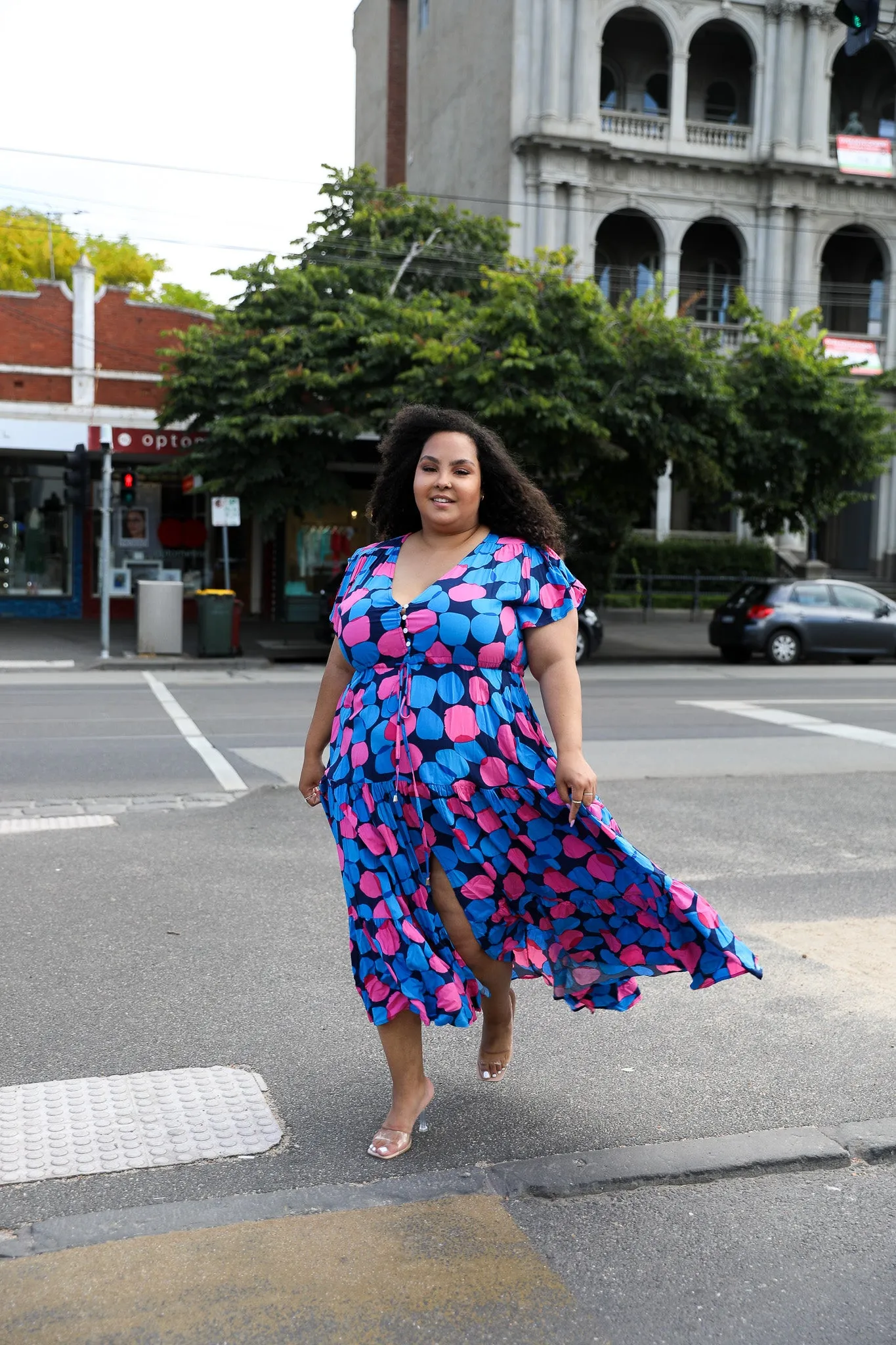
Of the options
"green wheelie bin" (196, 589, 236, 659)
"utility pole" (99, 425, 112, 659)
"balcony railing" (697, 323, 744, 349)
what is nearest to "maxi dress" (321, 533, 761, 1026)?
"utility pole" (99, 425, 112, 659)

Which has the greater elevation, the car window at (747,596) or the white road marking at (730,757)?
the car window at (747,596)

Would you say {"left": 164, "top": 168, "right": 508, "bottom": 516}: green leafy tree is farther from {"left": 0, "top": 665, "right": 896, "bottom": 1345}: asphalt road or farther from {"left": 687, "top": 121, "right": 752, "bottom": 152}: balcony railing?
{"left": 687, "top": 121, "right": 752, "bottom": 152}: balcony railing

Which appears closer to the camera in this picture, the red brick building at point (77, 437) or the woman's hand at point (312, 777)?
the woman's hand at point (312, 777)

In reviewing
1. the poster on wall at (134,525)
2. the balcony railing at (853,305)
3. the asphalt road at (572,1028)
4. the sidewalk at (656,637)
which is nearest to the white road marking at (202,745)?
the asphalt road at (572,1028)

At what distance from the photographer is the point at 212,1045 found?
4234 millimetres

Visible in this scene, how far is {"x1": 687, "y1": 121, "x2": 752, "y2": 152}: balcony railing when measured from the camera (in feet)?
120

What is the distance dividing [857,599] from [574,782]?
19783 millimetres

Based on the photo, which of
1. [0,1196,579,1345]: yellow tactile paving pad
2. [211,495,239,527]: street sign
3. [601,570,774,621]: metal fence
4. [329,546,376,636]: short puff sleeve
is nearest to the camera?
[0,1196,579,1345]: yellow tactile paving pad

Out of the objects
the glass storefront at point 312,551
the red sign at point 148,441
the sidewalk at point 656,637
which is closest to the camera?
the sidewalk at point 656,637

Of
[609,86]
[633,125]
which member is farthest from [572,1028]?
[609,86]

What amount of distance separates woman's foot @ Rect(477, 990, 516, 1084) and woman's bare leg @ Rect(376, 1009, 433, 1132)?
35 centimetres

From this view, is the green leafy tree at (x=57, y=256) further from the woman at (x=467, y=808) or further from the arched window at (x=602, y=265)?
the woman at (x=467, y=808)

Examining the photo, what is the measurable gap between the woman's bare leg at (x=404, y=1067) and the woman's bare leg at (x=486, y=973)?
22 cm

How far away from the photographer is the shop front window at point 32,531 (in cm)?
2753
